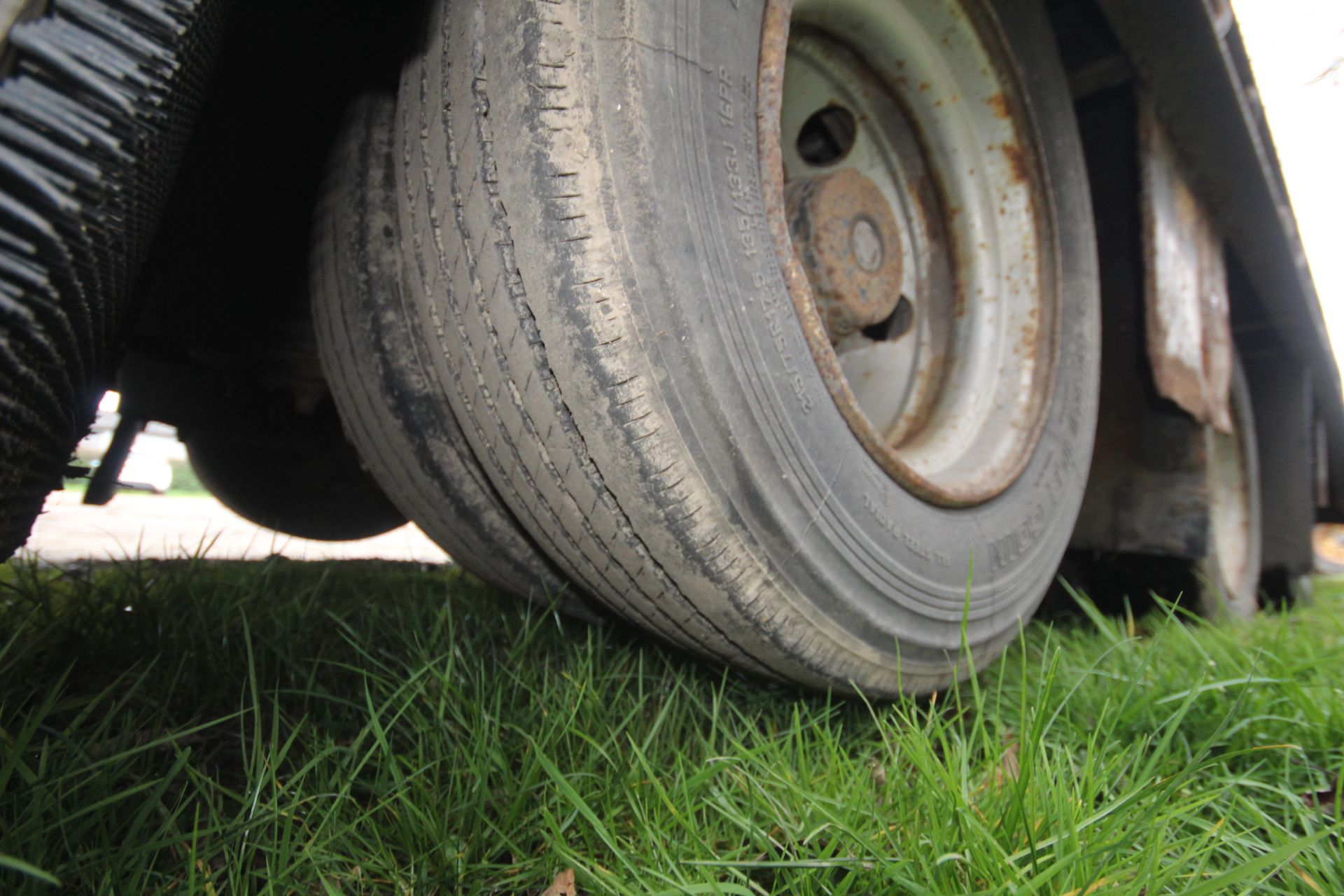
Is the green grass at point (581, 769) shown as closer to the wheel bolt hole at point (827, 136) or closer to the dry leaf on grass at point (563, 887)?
the dry leaf on grass at point (563, 887)

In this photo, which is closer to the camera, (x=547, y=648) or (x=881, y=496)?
(x=881, y=496)

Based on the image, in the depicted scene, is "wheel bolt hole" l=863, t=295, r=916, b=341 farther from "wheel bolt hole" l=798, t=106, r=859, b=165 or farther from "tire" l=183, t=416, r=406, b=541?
"tire" l=183, t=416, r=406, b=541

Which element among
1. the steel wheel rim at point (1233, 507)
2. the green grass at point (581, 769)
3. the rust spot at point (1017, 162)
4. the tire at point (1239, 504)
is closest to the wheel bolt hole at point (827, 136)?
the rust spot at point (1017, 162)

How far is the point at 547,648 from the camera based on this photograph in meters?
1.00

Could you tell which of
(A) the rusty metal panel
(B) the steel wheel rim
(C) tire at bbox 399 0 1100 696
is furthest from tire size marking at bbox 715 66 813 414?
(B) the steel wheel rim

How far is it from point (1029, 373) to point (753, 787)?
0.80 m

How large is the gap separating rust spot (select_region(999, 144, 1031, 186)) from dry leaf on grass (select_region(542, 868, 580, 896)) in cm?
116

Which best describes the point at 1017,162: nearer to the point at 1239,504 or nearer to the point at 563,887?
the point at 563,887

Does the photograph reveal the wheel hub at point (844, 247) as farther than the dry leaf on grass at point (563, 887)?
Yes

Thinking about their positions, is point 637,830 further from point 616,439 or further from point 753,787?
point 616,439

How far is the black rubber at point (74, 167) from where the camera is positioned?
0.39 meters

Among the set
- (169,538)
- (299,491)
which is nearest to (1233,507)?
(299,491)

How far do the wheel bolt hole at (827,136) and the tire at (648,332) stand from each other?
17.3 inches

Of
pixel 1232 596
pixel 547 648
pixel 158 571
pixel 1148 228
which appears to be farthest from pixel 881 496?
pixel 1232 596
